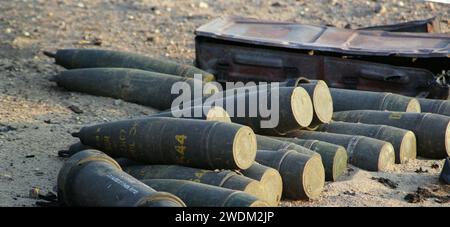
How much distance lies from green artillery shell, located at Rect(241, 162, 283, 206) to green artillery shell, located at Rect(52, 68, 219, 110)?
256 centimetres

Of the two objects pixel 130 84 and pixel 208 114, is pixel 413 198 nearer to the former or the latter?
pixel 208 114

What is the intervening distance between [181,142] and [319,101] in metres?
1.62

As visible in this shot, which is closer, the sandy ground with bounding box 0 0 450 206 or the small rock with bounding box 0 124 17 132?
the sandy ground with bounding box 0 0 450 206

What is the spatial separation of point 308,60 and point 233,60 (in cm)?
91

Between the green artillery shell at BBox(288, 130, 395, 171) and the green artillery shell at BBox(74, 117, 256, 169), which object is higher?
the green artillery shell at BBox(74, 117, 256, 169)

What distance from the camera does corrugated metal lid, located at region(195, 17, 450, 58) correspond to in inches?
370

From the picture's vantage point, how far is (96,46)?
11531mm

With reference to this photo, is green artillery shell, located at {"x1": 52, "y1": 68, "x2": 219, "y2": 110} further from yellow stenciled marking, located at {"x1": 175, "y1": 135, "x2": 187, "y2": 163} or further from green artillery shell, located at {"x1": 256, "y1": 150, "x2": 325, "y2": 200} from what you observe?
yellow stenciled marking, located at {"x1": 175, "y1": 135, "x2": 187, "y2": 163}

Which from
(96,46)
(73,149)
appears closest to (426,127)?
(73,149)

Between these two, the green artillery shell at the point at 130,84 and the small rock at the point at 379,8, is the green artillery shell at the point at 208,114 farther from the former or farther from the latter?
the small rock at the point at 379,8

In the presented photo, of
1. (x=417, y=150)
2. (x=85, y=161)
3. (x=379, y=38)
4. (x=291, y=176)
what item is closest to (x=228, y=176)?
(x=291, y=176)

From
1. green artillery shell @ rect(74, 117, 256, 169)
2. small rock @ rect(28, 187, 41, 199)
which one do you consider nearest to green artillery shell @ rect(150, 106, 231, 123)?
green artillery shell @ rect(74, 117, 256, 169)

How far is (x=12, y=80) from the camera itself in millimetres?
9859
